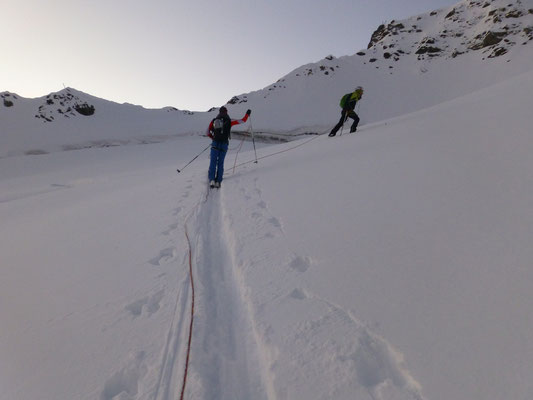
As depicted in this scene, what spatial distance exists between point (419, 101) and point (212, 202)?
2891 centimetres

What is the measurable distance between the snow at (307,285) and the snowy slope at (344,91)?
2167 cm

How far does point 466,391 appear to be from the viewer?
156cm

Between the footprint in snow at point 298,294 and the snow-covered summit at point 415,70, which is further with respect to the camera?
the snow-covered summit at point 415,70

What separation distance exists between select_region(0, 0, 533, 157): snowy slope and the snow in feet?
71.1

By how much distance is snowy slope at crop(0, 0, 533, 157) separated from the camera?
981 inches

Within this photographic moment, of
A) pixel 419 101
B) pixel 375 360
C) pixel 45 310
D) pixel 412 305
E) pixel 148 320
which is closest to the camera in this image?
pixel 375 360

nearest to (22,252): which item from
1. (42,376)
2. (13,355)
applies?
(13,355)

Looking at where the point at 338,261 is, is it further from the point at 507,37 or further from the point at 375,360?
the point at 507,37

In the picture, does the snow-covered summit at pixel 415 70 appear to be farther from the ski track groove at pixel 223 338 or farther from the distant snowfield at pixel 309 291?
the ski track groove at pixel 223 338

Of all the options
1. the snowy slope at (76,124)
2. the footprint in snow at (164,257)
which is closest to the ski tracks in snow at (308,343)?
the footprint in snow at (164,257)

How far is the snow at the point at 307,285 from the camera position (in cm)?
185

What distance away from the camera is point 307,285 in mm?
2693

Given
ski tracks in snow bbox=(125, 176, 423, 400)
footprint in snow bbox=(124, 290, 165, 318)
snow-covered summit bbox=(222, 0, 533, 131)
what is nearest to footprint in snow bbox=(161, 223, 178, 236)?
ski tracks in snow bbox=(125, 176, 423, 400)

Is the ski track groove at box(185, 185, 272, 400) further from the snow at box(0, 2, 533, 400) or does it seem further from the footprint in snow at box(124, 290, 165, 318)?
the footprint in snow at box(124, 290, 165, 318)
